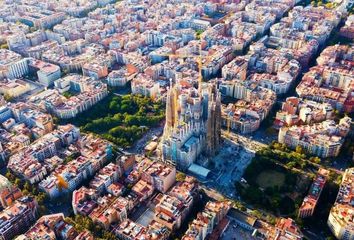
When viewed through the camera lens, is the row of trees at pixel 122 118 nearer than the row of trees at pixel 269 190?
No

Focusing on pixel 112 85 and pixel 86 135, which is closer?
pixel 86 135

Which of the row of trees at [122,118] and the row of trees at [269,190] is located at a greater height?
the row of trees at [122,118]

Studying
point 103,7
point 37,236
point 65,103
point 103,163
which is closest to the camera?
point 37,236

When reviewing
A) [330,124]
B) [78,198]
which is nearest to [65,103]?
[78,198]

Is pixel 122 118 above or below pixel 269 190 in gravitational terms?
above

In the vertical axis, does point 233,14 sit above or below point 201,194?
above

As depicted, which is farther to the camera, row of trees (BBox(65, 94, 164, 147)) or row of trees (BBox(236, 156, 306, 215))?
row of trees (BBox(65, 94, 164, 147))

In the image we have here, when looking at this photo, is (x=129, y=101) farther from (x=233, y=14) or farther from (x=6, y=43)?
(x=233, y=14)

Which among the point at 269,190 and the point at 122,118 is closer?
the point at 269,190

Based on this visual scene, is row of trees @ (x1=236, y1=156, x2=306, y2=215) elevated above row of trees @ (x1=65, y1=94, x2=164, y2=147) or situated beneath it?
situated beneath

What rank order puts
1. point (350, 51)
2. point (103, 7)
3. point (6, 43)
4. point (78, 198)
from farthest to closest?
1. point (103, 7)
2. point (6, 43)
3. point (350, 51)
4. point (78, 198)

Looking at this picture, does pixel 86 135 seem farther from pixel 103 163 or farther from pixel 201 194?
pixel 201 194
